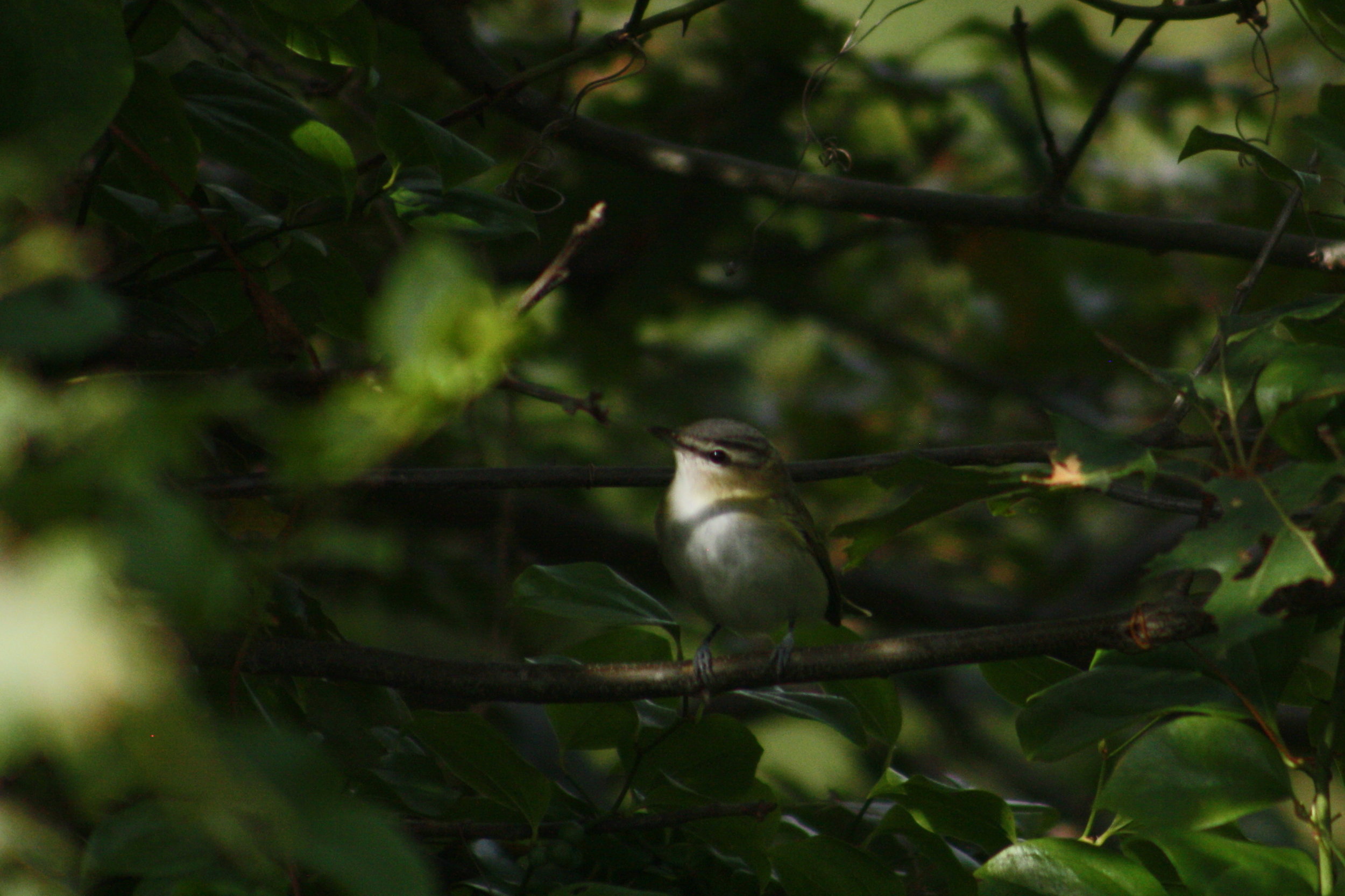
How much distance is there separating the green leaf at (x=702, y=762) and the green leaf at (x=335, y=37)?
3.25 feet

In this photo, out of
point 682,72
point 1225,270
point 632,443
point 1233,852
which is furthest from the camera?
point 1225,270

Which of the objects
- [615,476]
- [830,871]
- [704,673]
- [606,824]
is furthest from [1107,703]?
[615,476]

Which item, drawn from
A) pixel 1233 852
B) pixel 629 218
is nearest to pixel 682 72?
pixel 629 218

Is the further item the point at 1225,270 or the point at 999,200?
the point at 1225,270

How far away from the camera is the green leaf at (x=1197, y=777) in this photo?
118 centimetres

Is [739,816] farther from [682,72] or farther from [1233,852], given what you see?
[682,72]

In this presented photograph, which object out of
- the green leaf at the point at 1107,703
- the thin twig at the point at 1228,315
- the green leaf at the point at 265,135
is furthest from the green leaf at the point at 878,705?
the green leaf at the point at 265,135

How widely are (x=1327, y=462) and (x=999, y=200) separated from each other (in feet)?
4.90

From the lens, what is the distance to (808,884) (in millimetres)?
1405

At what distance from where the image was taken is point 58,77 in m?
1.08

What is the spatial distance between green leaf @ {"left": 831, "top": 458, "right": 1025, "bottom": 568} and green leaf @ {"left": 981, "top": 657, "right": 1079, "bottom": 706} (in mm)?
269

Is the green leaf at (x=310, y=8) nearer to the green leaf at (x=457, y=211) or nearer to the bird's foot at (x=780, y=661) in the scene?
the green leaf at (x=457, y=211)

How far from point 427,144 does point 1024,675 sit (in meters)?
1.04

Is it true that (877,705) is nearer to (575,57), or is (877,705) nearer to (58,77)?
(575,57)
